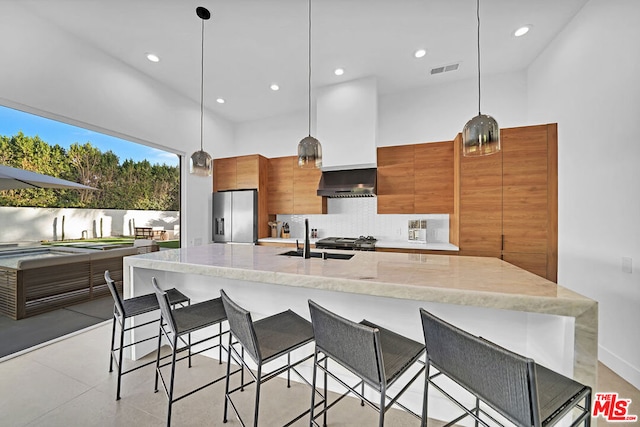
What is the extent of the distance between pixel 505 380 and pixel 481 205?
2752mm

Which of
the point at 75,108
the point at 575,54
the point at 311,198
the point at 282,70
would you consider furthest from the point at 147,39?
the point at 575,54

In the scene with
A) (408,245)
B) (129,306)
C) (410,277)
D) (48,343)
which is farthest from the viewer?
(408,245)

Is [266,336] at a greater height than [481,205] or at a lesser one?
lesser

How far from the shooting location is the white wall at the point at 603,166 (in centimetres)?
203

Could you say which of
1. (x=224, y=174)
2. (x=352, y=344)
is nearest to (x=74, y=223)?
(x=224, y=174)

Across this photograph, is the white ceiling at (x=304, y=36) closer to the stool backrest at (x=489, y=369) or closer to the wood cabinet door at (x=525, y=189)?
the wood cabinet door at (x=525, y=189)

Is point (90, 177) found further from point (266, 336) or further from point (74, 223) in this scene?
point (266, 336)

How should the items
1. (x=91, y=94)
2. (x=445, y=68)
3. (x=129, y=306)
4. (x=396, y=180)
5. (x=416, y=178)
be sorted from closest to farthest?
(x=129, y=306), (x=91, y=94), (x=445, y=68), (x=416, y=178), (x=396, y=180)

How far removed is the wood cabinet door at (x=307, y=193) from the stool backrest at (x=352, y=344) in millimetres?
3194

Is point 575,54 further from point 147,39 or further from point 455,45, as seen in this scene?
point 147,39

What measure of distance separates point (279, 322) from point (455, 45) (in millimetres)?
3559

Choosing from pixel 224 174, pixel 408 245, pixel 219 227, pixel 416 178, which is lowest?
pixel 408 245

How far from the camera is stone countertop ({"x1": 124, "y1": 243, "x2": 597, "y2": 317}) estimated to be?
1123 millimetres

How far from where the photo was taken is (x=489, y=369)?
88 cm
